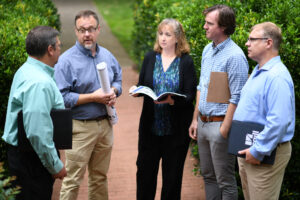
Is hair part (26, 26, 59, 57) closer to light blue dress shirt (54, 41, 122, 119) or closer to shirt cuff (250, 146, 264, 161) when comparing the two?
light blue dress shirt (54, 41, 122, 119)

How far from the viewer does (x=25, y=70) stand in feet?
12.5

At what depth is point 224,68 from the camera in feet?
14.9

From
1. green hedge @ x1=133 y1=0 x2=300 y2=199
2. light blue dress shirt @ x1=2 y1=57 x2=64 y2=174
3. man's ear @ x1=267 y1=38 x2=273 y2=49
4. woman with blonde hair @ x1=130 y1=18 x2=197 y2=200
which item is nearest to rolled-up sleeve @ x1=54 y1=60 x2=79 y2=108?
woman with blonde hair @ x1=130 y1=18 x2=197 y2=200

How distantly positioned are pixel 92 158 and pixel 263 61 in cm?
219

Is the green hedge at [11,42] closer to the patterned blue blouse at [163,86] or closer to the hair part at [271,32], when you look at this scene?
the patterned blue blouse at [163,86]

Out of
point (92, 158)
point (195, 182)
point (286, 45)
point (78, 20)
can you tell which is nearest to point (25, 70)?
point (78, 20)

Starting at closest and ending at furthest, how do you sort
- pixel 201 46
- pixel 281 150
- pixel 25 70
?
pixel 25 70 < pixel 281 150 < pixel 201 46

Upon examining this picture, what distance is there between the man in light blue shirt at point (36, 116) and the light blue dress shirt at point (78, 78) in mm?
756

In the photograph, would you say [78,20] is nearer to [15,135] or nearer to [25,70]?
[25,70]

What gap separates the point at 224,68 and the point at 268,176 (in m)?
1.13

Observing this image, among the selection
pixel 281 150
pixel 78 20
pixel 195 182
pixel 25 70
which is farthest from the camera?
pixel 195 182

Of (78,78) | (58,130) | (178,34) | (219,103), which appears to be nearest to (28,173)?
(58,130)

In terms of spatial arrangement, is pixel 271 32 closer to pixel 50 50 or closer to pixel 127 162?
pixel 50 50

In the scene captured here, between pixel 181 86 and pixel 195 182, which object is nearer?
pixel 181 86
